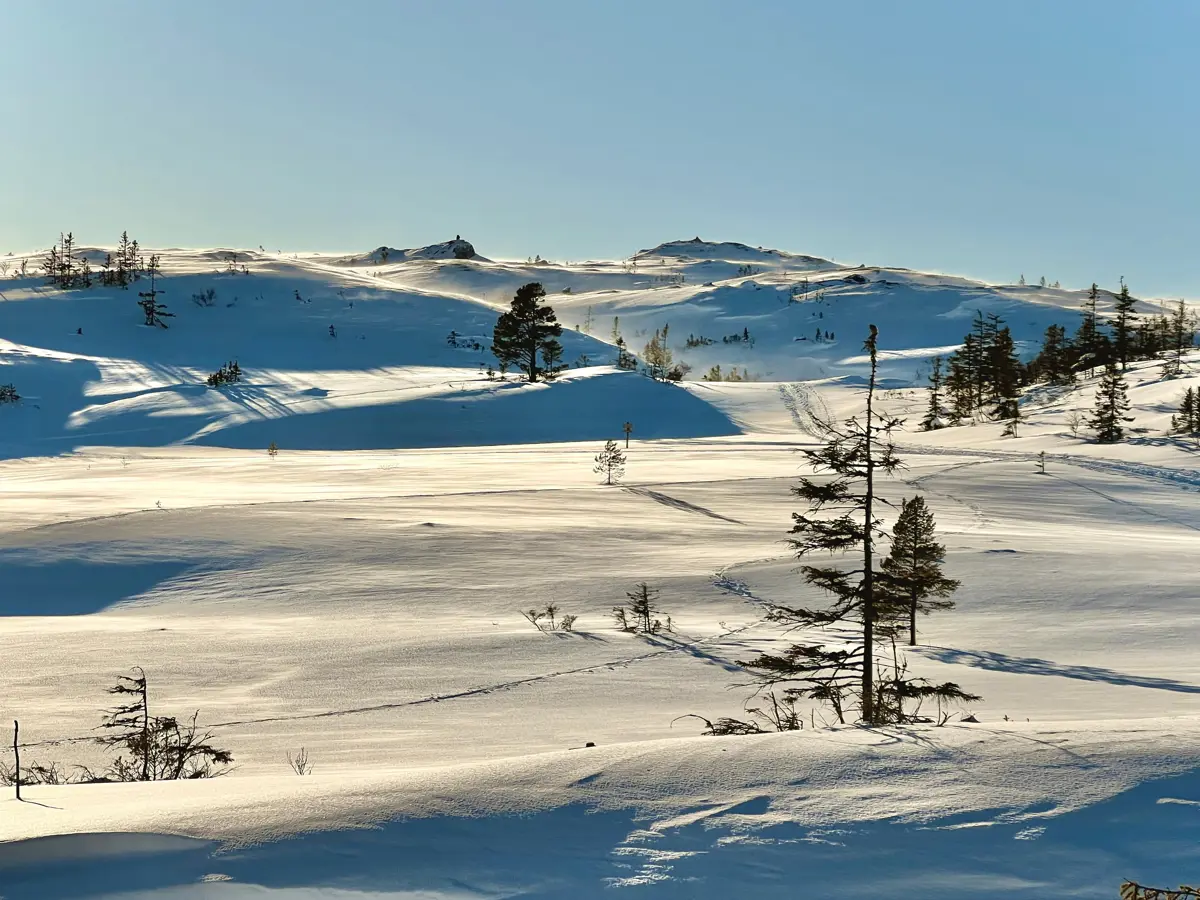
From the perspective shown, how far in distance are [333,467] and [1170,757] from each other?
3859 cm

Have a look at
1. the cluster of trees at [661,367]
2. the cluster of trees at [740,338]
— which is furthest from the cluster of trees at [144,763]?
the cluster of trees at [740,338]

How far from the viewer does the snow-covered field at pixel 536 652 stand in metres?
4.05

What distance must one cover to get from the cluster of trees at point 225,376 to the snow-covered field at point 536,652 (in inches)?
58.3

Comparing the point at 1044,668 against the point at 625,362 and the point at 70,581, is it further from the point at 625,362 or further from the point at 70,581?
the point at 625,362

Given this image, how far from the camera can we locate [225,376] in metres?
64.1

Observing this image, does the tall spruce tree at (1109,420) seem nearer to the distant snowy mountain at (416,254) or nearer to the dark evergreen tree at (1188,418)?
the dark evergreen tree at (1188,418)

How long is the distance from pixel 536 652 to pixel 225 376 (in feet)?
181

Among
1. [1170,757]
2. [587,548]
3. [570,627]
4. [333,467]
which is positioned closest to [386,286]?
[333,467]

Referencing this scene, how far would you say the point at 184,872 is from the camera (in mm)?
3865

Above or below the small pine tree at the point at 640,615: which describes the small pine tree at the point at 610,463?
above

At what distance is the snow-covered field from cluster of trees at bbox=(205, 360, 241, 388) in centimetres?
148

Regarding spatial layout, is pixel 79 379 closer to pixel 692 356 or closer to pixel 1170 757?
pixel 1170 757

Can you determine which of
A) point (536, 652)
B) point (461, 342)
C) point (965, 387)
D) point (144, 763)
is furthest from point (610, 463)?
point (461, 342)

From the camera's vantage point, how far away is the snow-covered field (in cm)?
405
